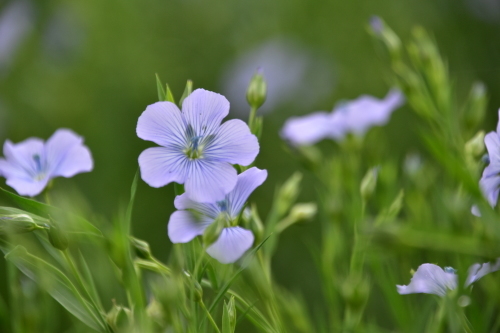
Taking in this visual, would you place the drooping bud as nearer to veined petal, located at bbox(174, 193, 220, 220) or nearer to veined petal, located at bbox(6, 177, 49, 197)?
veined petal, located at bbox(174, 193, 220, 220)

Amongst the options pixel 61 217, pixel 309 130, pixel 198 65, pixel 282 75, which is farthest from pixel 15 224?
pixel 282 75

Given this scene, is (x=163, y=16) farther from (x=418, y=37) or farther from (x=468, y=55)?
(x=418, y=37)

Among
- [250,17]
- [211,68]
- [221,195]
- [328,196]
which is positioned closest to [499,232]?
[221,195]

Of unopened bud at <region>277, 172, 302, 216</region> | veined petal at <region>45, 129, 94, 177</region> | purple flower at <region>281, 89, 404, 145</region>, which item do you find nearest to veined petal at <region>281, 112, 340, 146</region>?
purple flower at <region>281, 89, 404, 145</region>

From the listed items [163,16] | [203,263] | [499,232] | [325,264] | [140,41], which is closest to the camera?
[499,232]

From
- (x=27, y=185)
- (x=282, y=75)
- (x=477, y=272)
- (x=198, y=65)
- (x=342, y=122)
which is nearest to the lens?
(x=477, y=272)

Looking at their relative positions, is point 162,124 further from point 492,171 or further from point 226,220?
point 492,171
